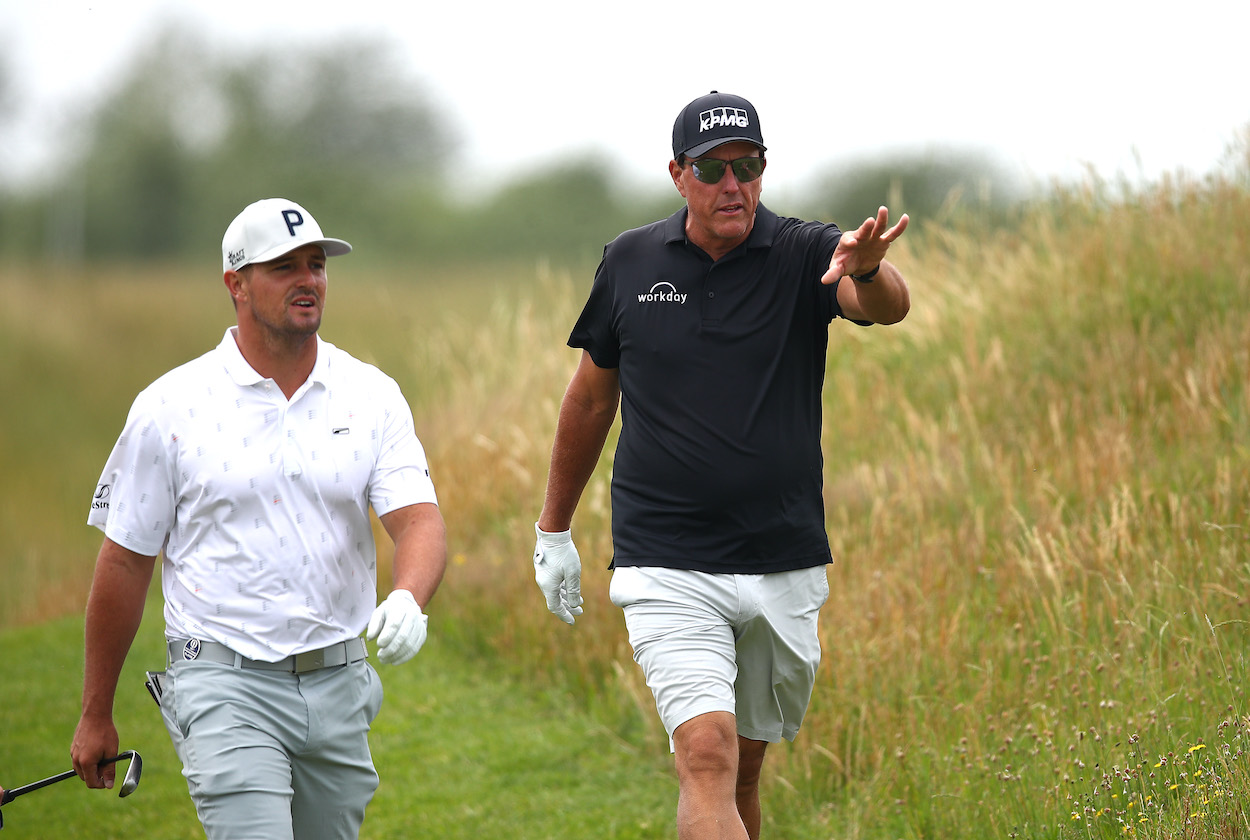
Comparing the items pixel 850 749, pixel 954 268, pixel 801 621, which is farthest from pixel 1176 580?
pixel 954 268

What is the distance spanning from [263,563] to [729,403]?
1576 millimetres

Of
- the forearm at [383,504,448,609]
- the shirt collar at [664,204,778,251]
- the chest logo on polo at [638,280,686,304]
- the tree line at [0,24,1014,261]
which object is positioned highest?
the tree line at [0,24,1014,261]

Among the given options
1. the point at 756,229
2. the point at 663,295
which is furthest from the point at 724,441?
A: the point at 756,229

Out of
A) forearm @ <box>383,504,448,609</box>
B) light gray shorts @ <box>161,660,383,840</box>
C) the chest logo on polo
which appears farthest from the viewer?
the chest logo on polo

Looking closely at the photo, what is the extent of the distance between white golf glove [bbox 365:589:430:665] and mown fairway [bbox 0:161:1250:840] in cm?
237

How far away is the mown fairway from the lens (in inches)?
207

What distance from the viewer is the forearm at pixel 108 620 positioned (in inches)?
157

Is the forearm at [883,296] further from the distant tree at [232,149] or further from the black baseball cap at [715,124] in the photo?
the distant tree at [232,149]

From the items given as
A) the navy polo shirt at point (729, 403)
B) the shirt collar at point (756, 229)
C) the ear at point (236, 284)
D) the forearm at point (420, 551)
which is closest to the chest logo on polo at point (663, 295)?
the navy polo shirt at point (729, 403)

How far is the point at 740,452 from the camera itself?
434cm

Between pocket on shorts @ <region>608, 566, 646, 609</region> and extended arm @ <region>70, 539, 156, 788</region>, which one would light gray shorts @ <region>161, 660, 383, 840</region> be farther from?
pocket on shorts @ <region>608, 566, 646, 609</region>

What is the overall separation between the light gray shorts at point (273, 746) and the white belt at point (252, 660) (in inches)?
0.8

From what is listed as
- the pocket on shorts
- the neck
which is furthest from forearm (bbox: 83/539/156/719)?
the pocket on shorts

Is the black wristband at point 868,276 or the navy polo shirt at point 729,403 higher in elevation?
the black wristband at point 868,276
